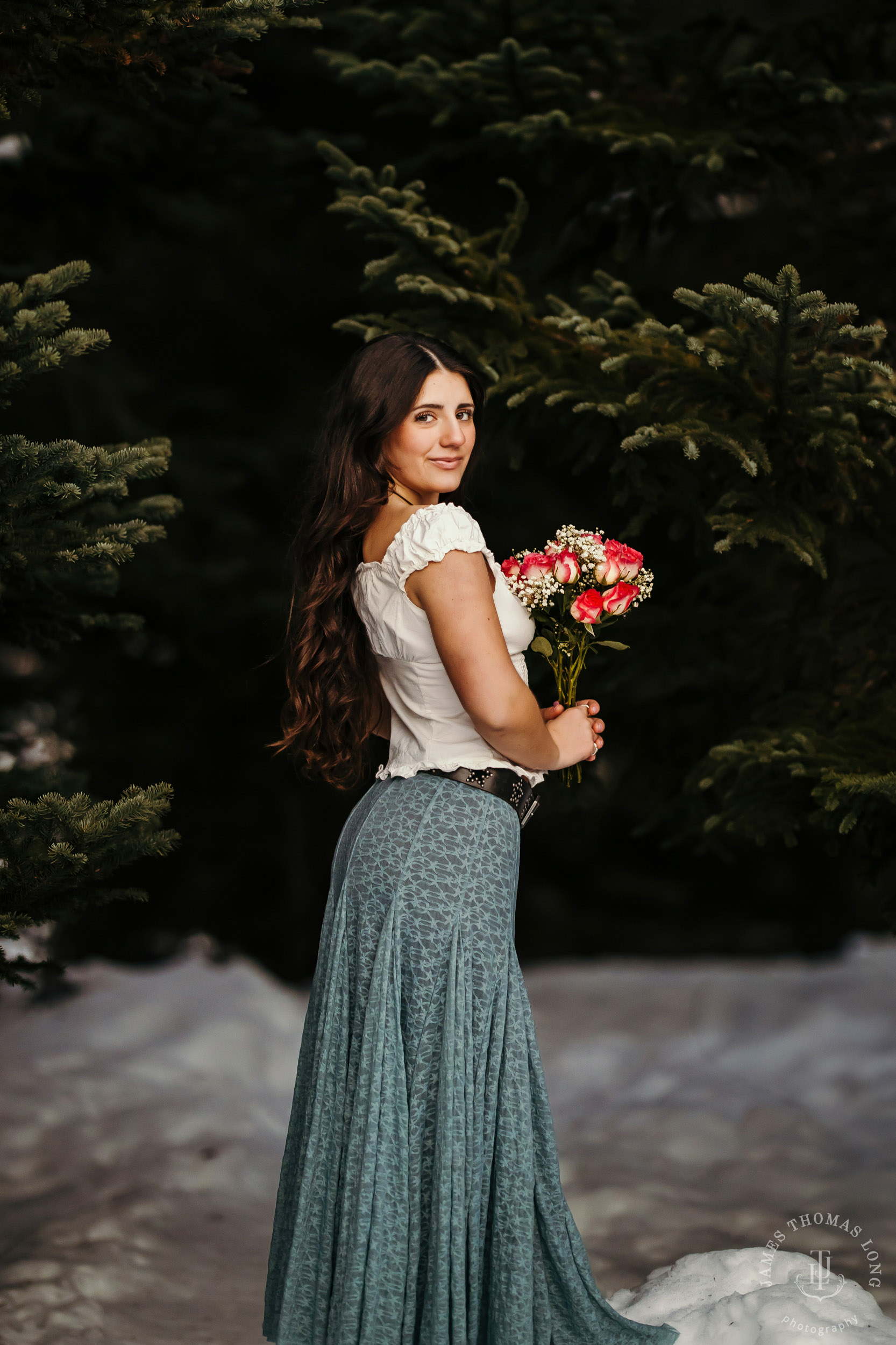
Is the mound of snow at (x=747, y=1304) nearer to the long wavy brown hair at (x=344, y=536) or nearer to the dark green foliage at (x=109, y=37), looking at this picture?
the long wavy brown hair at (x=344, y=536)

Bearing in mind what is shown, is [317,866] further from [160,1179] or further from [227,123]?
[227,123]

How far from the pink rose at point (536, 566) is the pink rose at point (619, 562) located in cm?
11

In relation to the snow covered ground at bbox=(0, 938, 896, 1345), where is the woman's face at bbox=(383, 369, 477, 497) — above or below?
above

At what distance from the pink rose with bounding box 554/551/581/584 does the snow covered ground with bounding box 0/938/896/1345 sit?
159 centimetres

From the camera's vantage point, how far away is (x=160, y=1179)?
143 inches

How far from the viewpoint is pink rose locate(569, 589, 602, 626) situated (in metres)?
2.26

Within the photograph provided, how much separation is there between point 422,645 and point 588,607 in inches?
13.0

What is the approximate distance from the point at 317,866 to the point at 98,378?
229 cm

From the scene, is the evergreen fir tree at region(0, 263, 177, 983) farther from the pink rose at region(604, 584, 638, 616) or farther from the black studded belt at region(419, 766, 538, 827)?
the pink rose at region(604, 584, 638, 616)

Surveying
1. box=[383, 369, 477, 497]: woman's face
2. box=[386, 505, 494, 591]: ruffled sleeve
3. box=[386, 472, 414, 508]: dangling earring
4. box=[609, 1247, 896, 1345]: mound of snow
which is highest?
box=[383, 369, 477, 497]: woman's face

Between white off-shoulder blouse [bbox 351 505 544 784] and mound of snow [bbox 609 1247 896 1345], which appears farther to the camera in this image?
mound of snow [bbox 609 1247 896 1345]

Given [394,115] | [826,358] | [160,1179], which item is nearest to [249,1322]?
[160,1179]

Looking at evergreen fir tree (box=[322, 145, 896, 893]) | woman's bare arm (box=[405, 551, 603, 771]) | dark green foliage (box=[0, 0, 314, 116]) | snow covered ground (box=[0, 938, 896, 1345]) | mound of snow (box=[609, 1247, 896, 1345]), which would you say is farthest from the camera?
snow covered ground (box=[0, 938, 896, 1345])

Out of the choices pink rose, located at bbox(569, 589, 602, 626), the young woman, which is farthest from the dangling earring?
pink rose, located at bbox(569, 589, 602, 626)
